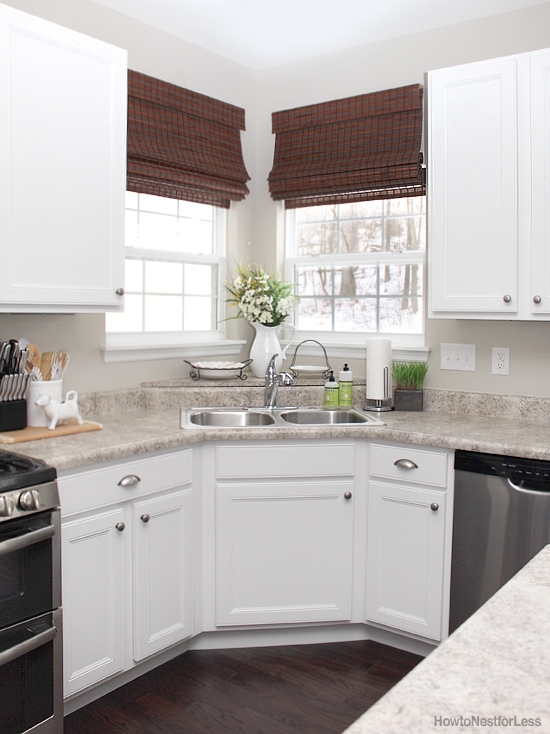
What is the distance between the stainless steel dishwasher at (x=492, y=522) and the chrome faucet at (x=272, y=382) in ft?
2.97

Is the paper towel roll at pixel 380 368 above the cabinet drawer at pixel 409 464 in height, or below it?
above

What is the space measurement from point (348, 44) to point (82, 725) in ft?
10.3

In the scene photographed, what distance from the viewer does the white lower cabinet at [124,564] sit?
2.26 meters

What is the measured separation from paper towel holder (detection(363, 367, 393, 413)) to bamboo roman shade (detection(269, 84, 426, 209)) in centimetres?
89

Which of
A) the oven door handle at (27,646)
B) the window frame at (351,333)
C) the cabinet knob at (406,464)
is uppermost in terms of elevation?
the window frame at (351,333)

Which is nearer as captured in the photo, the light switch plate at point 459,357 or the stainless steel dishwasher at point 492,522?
the stainless steel dishwasher at point 492,522

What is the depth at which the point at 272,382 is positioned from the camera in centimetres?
320

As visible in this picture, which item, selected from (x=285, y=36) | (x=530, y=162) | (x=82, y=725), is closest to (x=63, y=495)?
(x=82, y=725)

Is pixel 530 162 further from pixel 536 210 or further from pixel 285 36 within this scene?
pixel 285 36

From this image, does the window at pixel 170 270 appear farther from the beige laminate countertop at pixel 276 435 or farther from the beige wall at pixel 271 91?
the beige laminate countertop at pixel 276 435

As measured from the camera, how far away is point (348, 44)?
11.4ft
